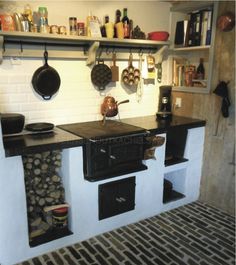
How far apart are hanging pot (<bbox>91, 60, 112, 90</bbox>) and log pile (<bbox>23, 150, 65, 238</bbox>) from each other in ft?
2.62

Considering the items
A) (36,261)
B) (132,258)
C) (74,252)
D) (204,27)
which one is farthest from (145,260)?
(204,27)

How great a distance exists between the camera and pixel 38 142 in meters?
1.91

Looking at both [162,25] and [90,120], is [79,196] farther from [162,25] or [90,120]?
[162,25]

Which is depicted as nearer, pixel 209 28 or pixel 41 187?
pixel 41 187

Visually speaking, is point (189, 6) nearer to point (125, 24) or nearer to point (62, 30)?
point (125, 24)

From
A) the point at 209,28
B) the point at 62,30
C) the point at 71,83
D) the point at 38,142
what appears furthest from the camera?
the point at 209,28

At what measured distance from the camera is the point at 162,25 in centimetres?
298

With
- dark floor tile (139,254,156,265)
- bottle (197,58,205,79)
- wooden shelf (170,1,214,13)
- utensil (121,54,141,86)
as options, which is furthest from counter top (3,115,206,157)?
wooden shelf (170,1,214,13)

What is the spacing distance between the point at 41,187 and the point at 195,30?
2098mm

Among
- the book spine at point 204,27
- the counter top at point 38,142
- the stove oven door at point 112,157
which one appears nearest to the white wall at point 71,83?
the counter top at point 38,142

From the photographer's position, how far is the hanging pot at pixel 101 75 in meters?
2.56

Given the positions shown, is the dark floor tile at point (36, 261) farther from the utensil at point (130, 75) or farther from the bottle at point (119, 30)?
the bottle at point (119, 30)

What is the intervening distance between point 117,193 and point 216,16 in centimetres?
184

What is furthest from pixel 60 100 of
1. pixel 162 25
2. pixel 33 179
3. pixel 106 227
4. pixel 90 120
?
pixel 162 25
